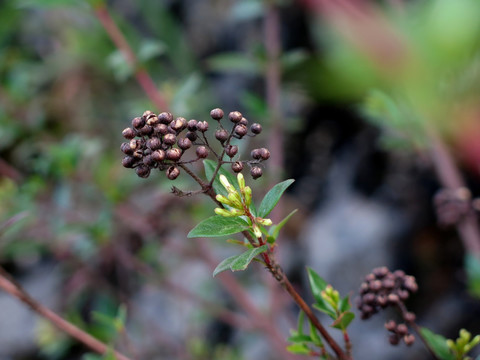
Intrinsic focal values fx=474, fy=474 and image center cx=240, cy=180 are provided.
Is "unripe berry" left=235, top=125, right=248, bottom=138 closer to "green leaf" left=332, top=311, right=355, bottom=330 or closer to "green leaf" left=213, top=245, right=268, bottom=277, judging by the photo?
"green leaf" left=213, top=245, right=268, bottom=277

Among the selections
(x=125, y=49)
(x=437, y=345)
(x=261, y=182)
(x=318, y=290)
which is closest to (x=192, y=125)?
(x=318, y=290)

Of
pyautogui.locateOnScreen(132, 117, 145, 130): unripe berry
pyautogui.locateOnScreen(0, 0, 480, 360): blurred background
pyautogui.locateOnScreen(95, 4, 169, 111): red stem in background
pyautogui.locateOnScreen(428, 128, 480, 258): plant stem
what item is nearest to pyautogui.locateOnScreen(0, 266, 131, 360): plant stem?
pyautogui.locateOnScreen(0, 0, 480, 360): blurred background

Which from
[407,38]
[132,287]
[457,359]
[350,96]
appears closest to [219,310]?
[132,287]

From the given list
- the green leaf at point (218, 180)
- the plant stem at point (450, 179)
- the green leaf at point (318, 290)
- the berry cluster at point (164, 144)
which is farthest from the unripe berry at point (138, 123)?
the plant stem at point (450, 179)

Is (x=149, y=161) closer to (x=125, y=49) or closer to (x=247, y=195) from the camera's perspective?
(x=247, y=195)

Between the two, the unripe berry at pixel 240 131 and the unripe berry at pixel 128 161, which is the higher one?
the unripe berry at pixel 240 131

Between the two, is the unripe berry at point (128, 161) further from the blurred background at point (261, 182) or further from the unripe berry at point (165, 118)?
the blurred background at point (261, 182)
